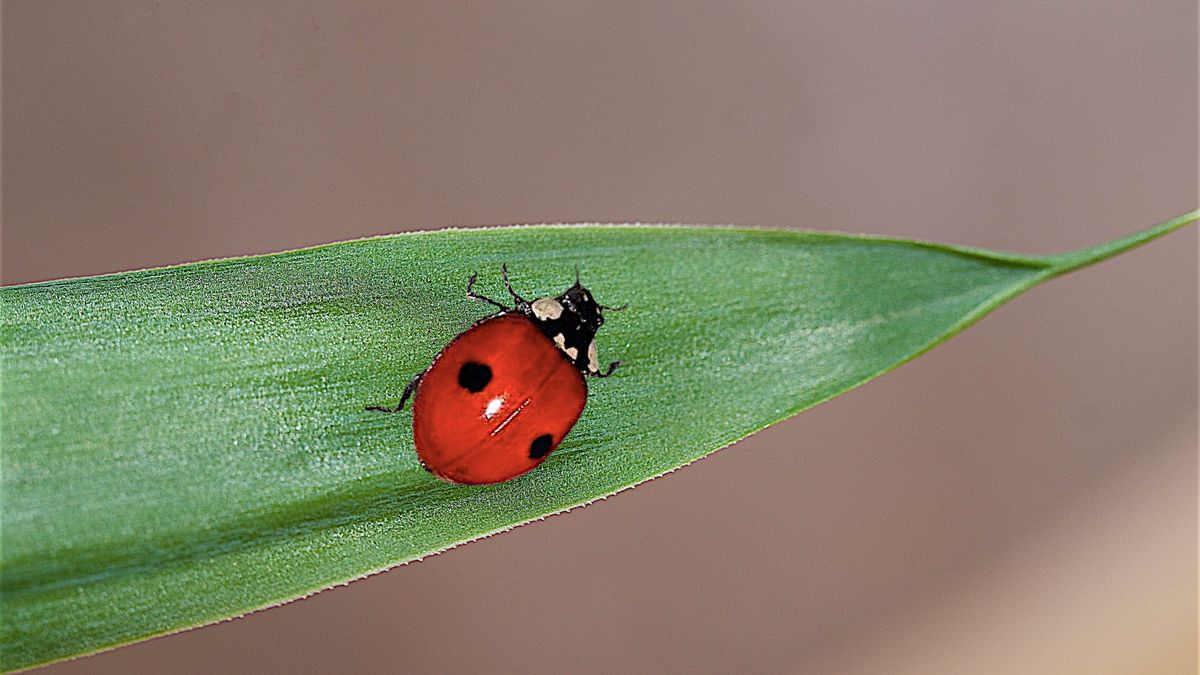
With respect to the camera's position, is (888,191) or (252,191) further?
(888,191)

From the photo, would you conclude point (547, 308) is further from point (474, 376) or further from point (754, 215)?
point (754, 215)

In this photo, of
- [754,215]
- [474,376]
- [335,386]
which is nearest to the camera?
[335,386]

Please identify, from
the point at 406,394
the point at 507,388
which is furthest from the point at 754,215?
the point at 406,394

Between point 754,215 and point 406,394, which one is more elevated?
point 754,215

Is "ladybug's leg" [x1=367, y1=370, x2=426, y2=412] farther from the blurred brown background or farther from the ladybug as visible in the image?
the blurred brown background

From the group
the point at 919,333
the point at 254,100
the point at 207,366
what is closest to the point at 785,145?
the point at 254,100

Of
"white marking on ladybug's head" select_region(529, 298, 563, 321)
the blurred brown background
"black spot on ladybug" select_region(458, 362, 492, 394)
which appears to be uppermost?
the blurred brown background

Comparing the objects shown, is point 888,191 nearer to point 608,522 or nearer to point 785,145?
point 785,145

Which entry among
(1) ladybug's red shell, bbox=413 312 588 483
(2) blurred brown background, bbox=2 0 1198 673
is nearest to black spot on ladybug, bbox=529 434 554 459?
(1) ladybug's red shell, bbox=413 312 588 483
